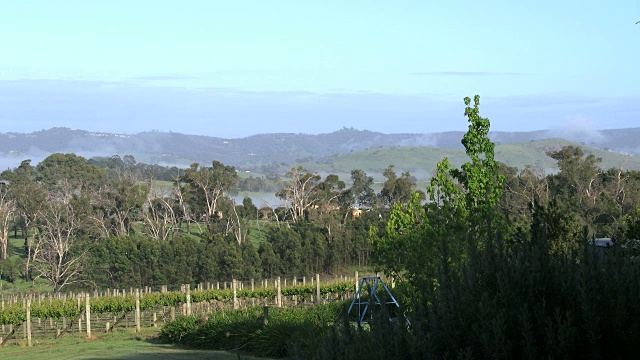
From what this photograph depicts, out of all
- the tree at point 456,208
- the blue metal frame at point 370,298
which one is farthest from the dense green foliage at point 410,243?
the blue metal frame at point 370,298

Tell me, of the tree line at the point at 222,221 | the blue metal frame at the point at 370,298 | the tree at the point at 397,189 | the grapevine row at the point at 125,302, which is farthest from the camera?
the tree at the point at 397,189

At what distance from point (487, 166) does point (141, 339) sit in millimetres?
13496

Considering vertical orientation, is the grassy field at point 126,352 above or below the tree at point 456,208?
below

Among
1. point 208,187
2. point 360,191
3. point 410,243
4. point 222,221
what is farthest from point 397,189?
point 410,243

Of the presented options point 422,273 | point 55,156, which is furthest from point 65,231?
point 422,273

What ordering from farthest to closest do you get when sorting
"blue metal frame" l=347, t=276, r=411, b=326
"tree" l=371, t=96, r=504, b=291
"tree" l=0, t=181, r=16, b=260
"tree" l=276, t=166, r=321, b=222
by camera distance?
"tree" l=276, t=166, r=321, b=222 → "tree" l=0, t=181, r=16, b=260 → "tree" l=371, t=96, r=504, b=291 → "blue metal frame" l=347, t=276, r=411, b=326

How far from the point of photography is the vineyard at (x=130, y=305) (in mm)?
36062

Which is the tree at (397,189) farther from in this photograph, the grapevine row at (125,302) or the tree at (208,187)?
the grapevine row at (125,302)

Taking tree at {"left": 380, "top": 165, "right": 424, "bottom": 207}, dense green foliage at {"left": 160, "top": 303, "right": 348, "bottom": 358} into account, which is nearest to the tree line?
tree at {"left": 380, "top": 165, "right": 424, "bottom": 207}

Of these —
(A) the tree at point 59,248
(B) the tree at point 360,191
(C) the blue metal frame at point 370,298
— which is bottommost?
(A) the tree at point 59,248

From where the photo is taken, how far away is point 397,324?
5.04 m

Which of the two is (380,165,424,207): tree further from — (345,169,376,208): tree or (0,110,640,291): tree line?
(345,169,376,208): tree

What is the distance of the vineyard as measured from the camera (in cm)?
3606

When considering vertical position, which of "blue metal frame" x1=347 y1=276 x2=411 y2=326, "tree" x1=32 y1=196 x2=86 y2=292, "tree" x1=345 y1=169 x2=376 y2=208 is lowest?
"tree" x1=32 y1=196 x2=86 y2=292
